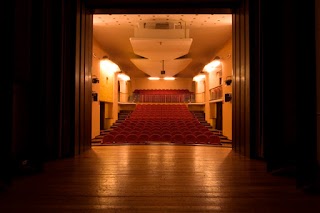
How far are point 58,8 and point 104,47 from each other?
253 inches

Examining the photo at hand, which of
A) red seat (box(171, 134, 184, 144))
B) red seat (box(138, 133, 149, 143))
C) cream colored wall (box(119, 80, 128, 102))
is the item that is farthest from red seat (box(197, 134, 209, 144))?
cream colored wall (box(119, 80, 128, 102))

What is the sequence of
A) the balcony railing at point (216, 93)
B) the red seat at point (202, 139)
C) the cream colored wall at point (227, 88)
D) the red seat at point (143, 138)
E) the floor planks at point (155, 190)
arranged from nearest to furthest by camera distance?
the floor planks at point (155, 190), the red seat at point (202, 139), the red seat at point (143, 138), the cream colored wall at point (227, 88), the balcony railing at point (216, 93)

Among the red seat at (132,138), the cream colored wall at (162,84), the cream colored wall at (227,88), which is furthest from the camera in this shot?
the cream colored wall at (162,84)

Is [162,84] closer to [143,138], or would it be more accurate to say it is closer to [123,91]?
[123,91]

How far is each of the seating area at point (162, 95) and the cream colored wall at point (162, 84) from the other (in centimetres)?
35

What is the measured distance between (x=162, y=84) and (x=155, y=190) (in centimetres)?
1824

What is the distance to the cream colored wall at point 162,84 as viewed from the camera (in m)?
19.8

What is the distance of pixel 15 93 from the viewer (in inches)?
109

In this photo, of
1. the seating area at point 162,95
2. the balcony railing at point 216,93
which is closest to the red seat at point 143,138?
the balcony railing at point 216,93

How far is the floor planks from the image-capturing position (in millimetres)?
1665

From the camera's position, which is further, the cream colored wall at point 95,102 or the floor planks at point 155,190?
the cream colored wall at point 95,102

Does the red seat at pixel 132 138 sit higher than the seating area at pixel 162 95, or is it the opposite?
the seating area at pixel 162 95

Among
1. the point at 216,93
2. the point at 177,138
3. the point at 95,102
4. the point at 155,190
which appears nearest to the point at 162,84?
the point at 216,93

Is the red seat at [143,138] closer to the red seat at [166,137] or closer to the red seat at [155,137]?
the red seat at [155,137]
